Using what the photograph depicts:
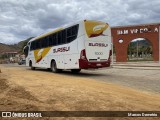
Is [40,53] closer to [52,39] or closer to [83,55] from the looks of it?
[52,39]

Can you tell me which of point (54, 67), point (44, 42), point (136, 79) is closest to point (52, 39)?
point (44, 42)

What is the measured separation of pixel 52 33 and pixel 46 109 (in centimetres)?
1587

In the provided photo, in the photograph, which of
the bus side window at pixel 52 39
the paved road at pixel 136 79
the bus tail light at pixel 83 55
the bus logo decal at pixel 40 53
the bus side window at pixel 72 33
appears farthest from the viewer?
the bus logo decal at pixel 40 53

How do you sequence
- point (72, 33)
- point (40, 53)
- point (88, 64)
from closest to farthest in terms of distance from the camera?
1. point (88, 64)
2. point (72, 33)
3. point (40, 53)

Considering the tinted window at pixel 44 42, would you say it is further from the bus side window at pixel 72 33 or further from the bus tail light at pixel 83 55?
the bus tail light at pixel 83 55

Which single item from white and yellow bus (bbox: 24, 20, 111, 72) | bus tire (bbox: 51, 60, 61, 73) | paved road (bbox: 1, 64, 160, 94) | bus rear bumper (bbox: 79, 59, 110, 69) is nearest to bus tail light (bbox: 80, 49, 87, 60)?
white and yellow bus (bbox: 24, 20, 111, 72)

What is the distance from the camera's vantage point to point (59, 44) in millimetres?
20391

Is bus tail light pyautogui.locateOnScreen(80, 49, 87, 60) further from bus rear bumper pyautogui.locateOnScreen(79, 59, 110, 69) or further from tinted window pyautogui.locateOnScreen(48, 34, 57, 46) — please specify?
tinted window pyautogui.locateOnScreen(48, 34, 57, 46)

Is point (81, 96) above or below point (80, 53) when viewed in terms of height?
below

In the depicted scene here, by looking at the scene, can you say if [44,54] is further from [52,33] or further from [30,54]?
[30,54]

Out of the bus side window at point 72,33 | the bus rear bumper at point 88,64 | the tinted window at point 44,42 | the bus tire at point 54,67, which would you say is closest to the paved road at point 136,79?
the bus rear bumper at point 88,64

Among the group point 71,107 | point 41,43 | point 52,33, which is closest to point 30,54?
point 41,43

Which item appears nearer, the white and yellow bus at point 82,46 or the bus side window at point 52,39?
the white and yellow bus at point 82,46

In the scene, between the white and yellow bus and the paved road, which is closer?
the paved road
